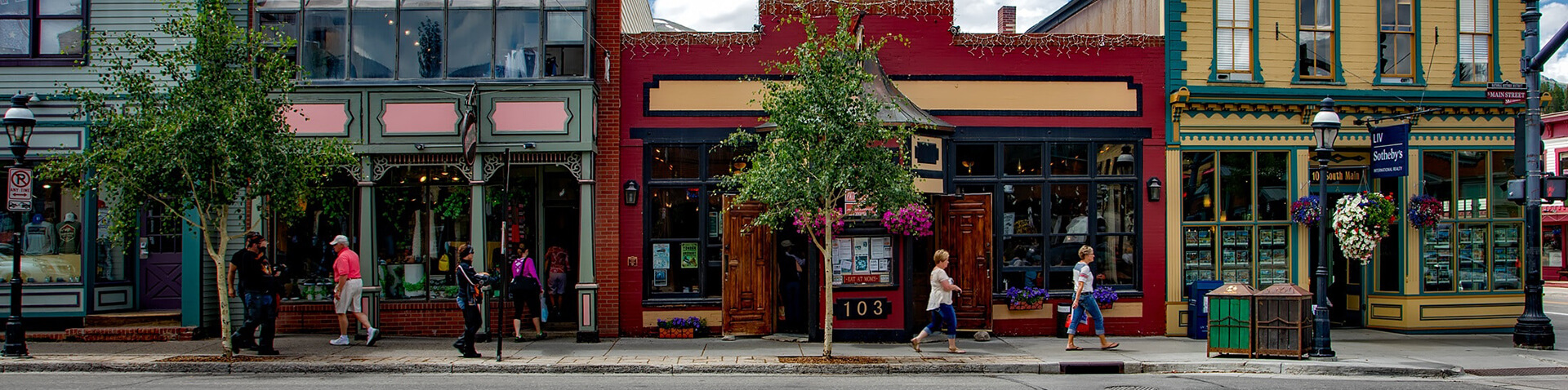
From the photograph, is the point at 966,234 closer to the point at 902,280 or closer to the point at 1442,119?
the point at 902,280

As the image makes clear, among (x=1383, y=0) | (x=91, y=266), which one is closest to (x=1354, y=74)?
(x=1383, y=0)

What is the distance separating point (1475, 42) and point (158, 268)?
20.4 m

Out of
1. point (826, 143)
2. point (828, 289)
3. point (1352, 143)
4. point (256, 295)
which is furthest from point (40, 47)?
point (1352, 143)

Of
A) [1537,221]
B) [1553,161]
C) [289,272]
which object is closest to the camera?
[1537,221]

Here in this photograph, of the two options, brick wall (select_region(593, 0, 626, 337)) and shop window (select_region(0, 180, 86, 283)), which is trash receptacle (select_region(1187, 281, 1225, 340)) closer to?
brick wall (select_region(593, 0, 626, 337))

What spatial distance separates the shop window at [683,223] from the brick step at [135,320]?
22.0 ft

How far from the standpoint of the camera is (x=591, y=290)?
48.4ft

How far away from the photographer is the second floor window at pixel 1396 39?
16.3 m

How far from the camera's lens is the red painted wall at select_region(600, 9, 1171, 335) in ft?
50.3

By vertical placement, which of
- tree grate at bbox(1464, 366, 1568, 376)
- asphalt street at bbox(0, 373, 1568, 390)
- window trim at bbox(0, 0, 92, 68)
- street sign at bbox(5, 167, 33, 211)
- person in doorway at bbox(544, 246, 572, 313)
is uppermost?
window trim at bbox(0, 0, 92, 68)

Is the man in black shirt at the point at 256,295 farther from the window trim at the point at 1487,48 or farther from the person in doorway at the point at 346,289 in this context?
the window trim at the point at 1487,48

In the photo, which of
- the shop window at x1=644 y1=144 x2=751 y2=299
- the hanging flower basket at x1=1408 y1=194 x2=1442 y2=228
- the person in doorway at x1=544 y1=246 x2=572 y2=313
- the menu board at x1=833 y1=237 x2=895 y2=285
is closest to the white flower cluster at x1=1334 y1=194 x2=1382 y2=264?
the hanging flower basket at x1=1408 y1=194 x2=1442 y2=228

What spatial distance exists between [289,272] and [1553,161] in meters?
39.8

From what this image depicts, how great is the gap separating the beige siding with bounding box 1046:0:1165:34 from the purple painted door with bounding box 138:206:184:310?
1489 cm
